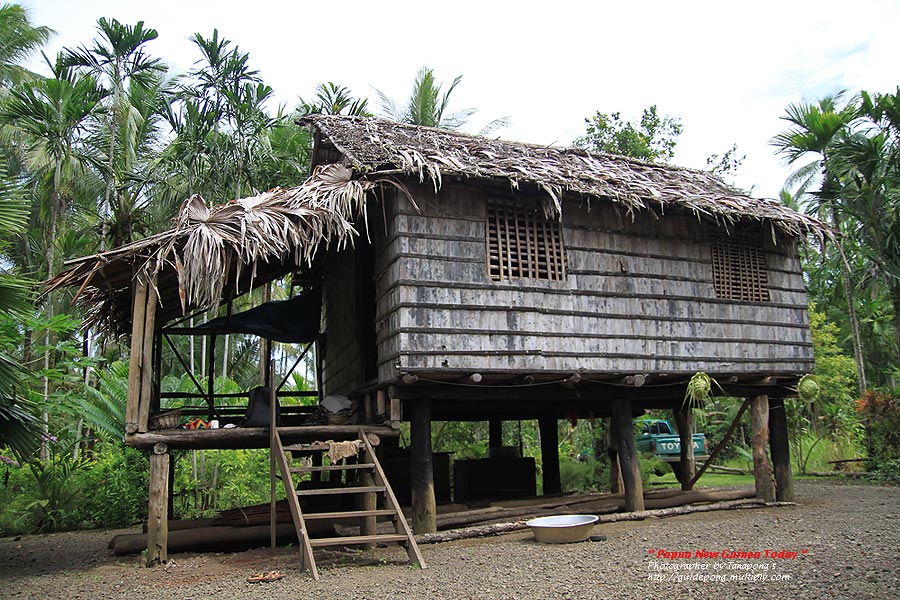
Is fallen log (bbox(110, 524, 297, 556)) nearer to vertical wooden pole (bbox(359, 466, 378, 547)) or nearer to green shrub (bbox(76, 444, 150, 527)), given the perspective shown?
vertical wooden pole (bbox(359, 466, 378, 547))

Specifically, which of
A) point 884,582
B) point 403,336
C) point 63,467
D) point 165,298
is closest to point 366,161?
point 403,336

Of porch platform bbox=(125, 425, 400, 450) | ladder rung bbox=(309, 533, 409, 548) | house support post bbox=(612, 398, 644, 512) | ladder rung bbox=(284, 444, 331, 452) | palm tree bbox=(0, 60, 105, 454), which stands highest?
palm tree bbox=(0, 60, 105, 454)

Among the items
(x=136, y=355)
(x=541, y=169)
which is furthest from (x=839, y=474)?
(x=136, y=355)

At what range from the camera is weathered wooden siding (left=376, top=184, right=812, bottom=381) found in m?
9.12

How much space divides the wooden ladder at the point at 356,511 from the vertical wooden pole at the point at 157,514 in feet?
4.08

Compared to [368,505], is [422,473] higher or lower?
higher

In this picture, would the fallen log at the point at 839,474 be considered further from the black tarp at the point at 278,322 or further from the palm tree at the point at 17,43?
the palm tree at the point at 17,43

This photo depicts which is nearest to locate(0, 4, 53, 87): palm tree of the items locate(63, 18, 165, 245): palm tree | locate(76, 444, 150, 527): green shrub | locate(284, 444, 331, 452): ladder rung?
locate(63, 18, 165, 245): palm tree

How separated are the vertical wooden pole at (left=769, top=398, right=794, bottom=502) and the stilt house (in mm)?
36

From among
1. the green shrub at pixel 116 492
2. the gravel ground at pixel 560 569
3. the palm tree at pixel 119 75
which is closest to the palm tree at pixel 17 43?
the palm tree at pixel 119 75

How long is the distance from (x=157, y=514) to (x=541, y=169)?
624cm

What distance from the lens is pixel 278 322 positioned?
11.4 meters

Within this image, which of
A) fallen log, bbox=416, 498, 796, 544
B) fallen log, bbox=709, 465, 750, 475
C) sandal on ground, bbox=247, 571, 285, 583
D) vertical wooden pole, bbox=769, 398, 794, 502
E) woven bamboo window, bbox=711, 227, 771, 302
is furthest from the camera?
fallen log, bbox=709, 465, 750, 475

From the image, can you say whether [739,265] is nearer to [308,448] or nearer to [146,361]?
[308,448]
